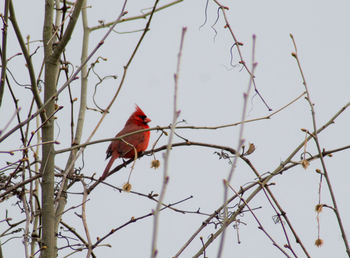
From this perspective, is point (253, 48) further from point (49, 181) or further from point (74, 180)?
point (74, 180)

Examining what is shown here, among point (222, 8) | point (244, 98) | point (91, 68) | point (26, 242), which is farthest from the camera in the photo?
point (91, 68)

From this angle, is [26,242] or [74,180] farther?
[74,180]

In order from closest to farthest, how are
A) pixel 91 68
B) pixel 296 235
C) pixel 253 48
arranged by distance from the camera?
pixel 253 48 → pixel 296 235 → pixel 91 68

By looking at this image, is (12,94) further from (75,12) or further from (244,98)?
(244,98)

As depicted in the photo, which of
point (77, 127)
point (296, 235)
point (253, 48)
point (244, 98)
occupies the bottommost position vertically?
point (296, 235)

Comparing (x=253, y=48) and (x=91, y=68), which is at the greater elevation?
(x=91, y=68)

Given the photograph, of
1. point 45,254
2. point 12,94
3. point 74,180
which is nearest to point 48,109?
point 12,94

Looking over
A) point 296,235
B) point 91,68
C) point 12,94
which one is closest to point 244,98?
point 296,235

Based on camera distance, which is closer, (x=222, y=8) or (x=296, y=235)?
(x=296, y=235)

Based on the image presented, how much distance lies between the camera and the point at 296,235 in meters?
2.64

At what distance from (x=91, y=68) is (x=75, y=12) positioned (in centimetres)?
84

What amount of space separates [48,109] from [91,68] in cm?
73

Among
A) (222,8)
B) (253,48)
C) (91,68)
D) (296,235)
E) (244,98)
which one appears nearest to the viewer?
(244,98)

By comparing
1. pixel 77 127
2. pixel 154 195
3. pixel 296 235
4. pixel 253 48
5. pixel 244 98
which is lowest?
pixel 296 235
